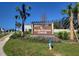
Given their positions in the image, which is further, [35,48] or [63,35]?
[63,35]

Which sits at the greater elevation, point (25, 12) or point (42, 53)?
point (25, 12)

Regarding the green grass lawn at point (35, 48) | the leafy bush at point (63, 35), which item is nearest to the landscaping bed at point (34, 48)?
the green grass lawn at point (35, 48)

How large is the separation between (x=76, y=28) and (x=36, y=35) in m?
1.22

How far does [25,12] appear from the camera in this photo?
11.4 metres

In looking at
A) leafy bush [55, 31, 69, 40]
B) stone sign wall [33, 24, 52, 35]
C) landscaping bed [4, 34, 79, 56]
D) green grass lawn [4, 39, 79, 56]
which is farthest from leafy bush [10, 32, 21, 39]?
leafy bush [55, 31, 69, 40]

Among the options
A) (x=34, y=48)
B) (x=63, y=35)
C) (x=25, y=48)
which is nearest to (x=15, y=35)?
(x=25, y=48)

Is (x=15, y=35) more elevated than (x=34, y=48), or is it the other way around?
(x=15, y=35)

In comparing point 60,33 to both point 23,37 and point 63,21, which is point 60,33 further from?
point 23,37

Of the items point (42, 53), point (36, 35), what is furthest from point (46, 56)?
point (36, 35)

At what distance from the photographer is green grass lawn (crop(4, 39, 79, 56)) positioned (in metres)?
10.9

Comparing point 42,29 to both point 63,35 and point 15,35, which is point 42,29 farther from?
point 15,35

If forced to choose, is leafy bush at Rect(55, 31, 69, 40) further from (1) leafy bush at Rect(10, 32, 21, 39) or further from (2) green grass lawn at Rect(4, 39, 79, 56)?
(1) leafy bush at Rect(10, 32, 21, 39)

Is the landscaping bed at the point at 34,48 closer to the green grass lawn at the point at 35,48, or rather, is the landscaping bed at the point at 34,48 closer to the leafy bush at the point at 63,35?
the green grass lawn at the point at 35,48

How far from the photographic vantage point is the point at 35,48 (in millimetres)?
11094
